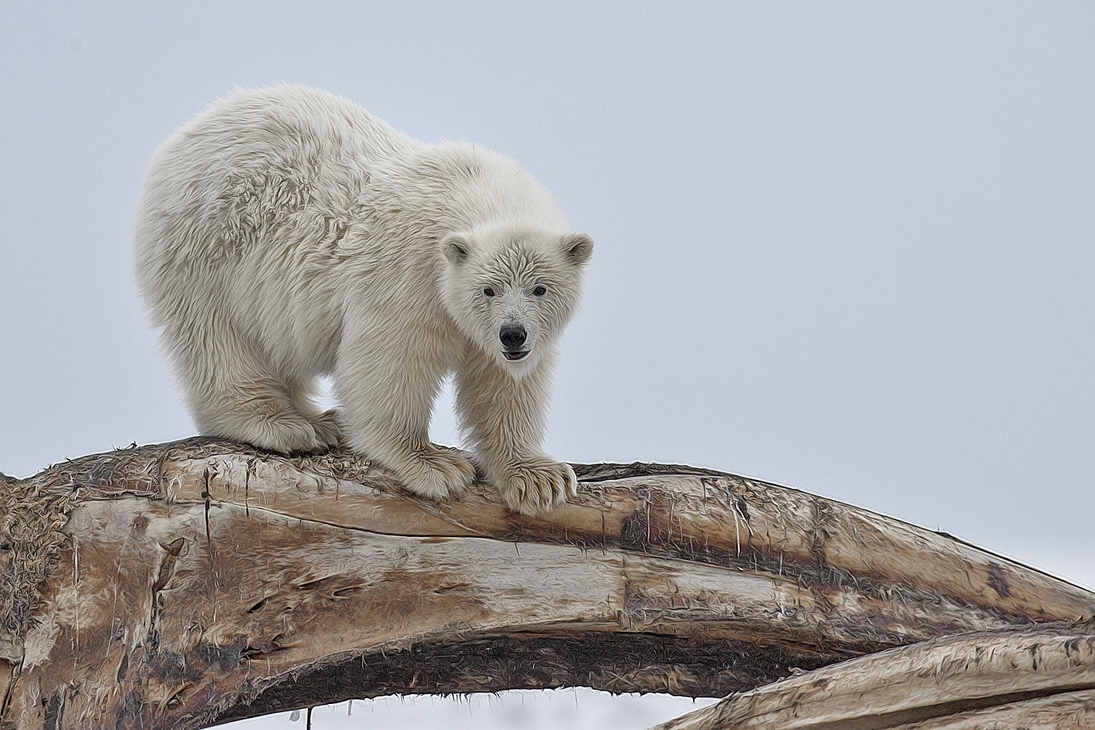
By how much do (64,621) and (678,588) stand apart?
7.81 ft

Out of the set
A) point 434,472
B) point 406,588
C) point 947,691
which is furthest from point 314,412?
point 947,691

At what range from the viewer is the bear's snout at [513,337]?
3672 millimetres

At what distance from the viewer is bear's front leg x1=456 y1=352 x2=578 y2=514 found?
404 centimetres

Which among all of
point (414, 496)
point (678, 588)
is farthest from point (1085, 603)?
point (414, 496)

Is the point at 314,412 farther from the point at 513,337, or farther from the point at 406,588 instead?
the point at 513,337

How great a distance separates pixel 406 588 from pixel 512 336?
1.11 metres

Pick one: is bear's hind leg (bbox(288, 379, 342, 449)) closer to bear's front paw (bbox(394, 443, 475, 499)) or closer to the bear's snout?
bear's front paw (bbox(394, 443, 475, 499))

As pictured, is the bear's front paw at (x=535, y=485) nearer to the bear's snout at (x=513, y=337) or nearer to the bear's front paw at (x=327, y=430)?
the bear's snout at (x=513, y=337)

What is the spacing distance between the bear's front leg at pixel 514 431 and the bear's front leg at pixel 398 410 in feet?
0.49

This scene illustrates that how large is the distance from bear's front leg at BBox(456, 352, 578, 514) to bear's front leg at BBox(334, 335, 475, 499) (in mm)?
149

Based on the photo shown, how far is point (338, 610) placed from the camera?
3957 mm

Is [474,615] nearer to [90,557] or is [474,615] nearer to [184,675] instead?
[184,675]

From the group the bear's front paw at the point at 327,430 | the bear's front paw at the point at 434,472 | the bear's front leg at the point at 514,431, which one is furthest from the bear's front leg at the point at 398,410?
the bear's front paw at the point at 327,430

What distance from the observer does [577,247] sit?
3.81m
